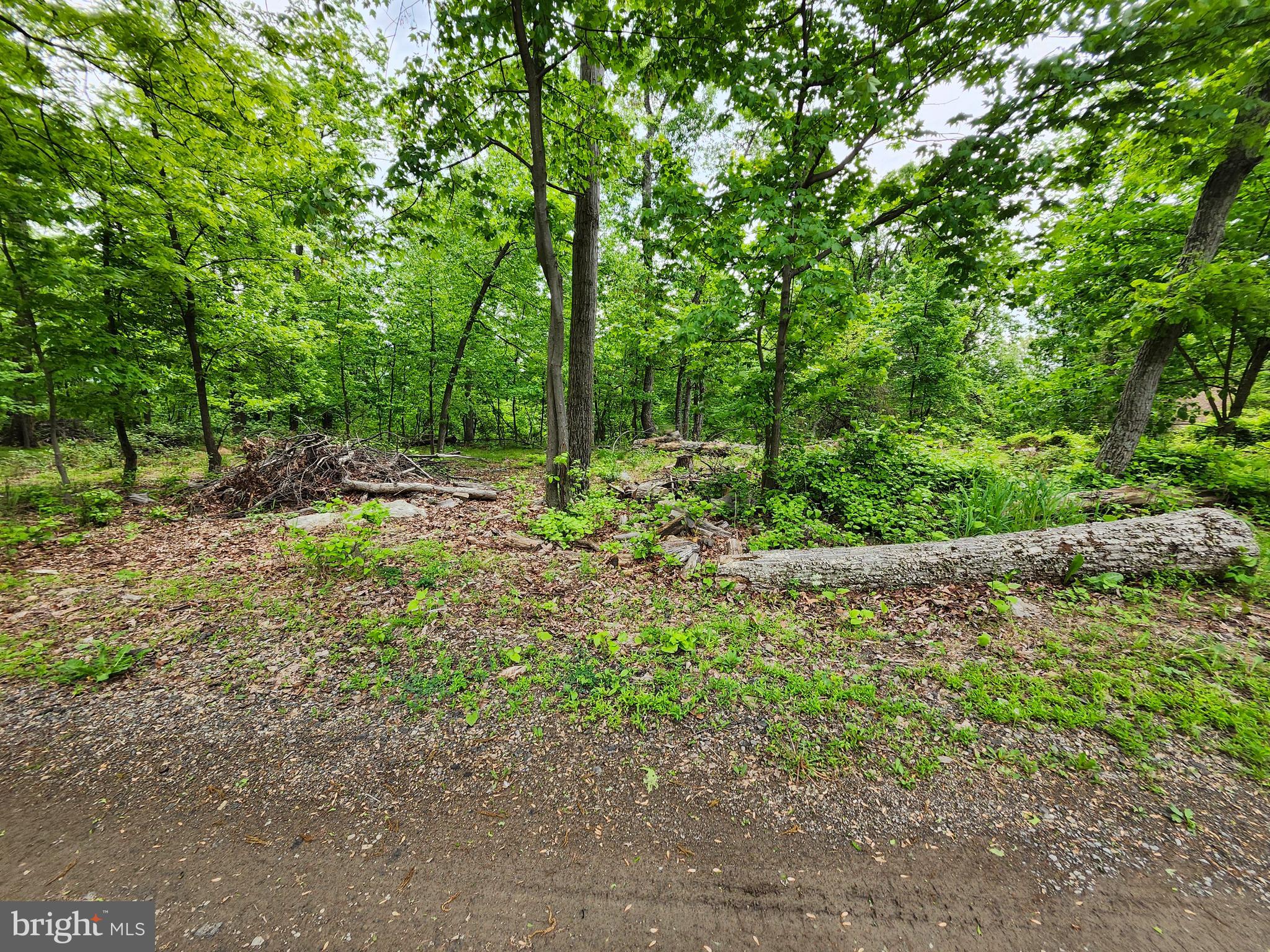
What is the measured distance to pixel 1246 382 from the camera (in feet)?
22.7

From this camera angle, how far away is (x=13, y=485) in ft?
25.0

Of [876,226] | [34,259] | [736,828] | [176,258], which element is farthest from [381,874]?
[176,258]

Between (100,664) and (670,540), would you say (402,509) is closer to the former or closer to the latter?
(100,664)

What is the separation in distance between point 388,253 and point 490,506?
4361 mm

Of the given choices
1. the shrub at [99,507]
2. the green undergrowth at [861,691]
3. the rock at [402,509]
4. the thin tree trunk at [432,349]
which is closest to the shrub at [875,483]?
the green undergrowth at [861,691]

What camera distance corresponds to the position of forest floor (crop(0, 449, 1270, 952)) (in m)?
1.91

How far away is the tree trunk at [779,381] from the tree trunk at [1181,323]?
508 centimetres

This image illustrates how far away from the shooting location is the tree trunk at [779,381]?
20.2ft

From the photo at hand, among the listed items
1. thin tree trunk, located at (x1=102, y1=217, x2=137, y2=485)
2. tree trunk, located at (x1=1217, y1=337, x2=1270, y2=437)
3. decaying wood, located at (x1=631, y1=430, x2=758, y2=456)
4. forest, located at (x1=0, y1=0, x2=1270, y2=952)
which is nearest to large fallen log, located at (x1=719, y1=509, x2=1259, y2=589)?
forest, located at (x1=0, y1=0, x2=1270, y2=952)

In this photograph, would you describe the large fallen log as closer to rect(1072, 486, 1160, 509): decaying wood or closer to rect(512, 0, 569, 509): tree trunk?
rect(1072, 486, 1160, 509): decaying wood

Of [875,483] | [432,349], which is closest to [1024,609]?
[875,483]

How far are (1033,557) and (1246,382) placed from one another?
22.7ft

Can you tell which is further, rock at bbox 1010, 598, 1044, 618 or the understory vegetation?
rock at bbox 1010, 598, 1044, 618

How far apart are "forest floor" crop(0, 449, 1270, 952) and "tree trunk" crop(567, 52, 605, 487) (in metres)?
3.59
